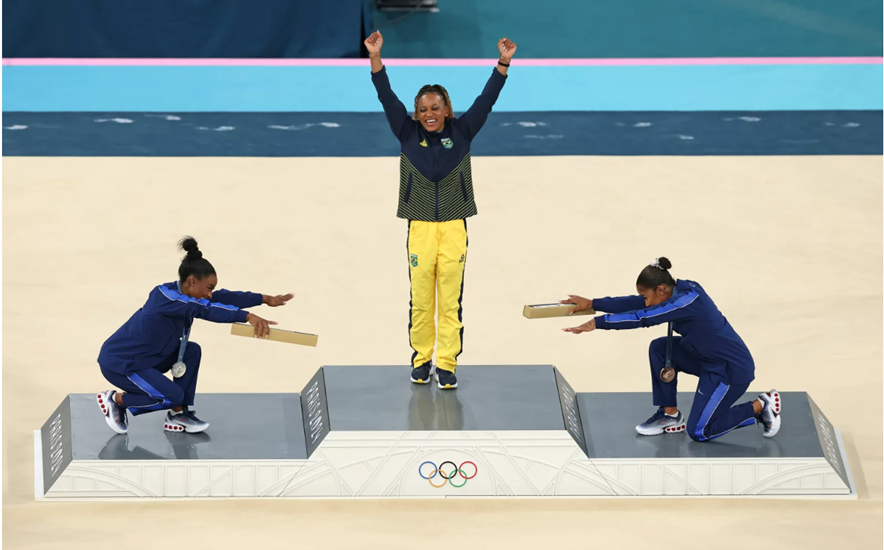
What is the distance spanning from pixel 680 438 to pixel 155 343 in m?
2.46

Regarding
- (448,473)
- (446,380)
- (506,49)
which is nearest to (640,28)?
(506,49)

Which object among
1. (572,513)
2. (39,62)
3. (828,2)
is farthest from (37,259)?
(828,2)

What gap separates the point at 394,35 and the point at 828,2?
484 cm

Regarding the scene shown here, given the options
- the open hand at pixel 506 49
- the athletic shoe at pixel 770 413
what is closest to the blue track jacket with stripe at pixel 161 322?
the open hand at pixel 506 49

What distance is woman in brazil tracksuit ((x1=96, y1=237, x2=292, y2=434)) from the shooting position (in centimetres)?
578

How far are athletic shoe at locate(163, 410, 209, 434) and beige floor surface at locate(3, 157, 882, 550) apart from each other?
0.45 metres

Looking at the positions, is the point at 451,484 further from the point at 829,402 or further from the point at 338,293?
the point at 338,293

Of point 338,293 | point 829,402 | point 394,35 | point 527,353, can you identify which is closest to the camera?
point 829,402

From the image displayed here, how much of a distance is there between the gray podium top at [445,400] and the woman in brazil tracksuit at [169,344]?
0.56m

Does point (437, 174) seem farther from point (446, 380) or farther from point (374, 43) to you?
point (446, 380)

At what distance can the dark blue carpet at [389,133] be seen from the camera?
11328 mm

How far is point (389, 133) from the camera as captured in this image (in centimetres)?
1138

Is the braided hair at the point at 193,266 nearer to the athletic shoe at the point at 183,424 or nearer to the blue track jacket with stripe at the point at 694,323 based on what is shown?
the athletic shoe at the point at 183,424

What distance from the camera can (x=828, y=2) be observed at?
14.4m
